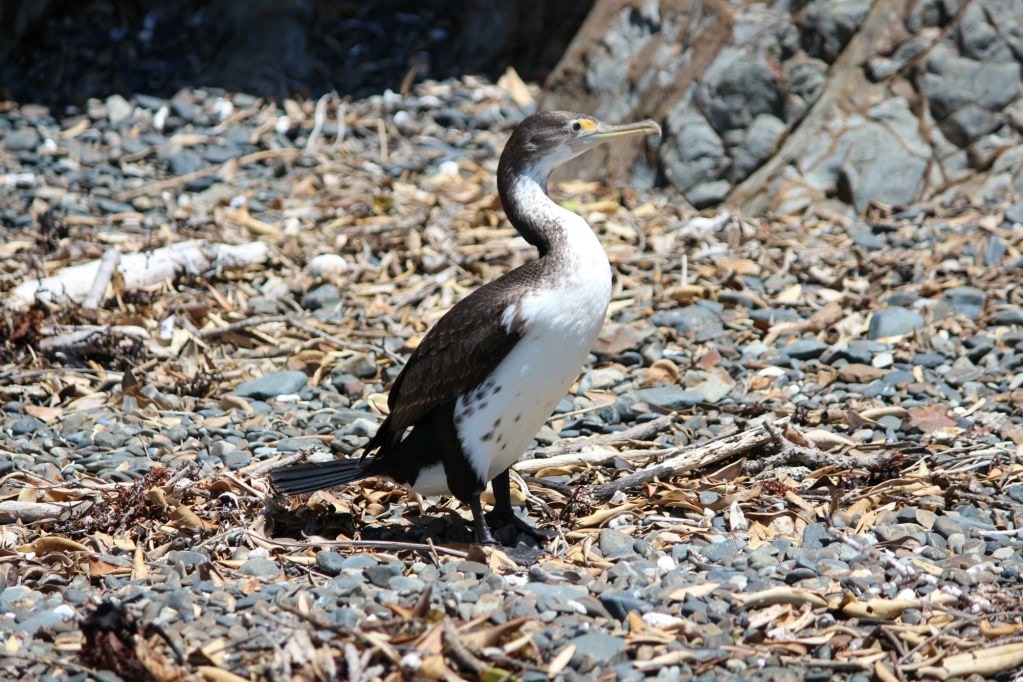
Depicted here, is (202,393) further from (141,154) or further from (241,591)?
(141,154)

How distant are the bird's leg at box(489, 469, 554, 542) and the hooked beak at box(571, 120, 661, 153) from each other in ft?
3.88

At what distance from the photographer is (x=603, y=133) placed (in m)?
4.46

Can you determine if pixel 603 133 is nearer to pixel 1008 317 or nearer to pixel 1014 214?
pixel 1008 317

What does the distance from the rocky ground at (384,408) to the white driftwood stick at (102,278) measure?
3 cm

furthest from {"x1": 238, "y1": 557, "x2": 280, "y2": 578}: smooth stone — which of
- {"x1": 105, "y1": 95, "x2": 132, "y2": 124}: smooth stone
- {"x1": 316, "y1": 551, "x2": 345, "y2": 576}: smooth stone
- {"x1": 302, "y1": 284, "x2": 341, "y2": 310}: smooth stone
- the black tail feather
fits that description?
{"x1": 105, "y1": 95, "x2": 132, "y2": 124}: smooth stone

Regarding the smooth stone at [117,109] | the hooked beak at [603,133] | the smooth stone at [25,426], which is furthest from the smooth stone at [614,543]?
the smooth stone at [117,109]

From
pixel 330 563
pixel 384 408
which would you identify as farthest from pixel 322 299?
pixel 330 563

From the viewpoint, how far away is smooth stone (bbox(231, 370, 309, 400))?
18.7 feet

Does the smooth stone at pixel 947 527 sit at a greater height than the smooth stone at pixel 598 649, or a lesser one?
lesser

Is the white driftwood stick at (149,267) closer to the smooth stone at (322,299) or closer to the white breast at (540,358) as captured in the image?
the smooth stone at (322,299)

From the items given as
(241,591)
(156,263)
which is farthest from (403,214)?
(241,591)

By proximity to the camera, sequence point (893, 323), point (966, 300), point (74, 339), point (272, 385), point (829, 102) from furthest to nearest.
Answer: point (829, 102) < point (966, 300) < point (893, 323) < point (74, 339) < point (272, 385)

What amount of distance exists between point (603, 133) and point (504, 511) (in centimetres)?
139

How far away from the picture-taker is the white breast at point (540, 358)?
12.9ft
